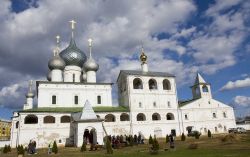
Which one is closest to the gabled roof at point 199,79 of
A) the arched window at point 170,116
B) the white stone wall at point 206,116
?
the white stone wall at point 206,116

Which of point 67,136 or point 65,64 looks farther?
point 65,64

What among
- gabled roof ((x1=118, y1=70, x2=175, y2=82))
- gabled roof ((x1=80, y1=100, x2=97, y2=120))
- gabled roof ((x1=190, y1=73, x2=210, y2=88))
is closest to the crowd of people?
gabled roof ((x1=80, y1=100, x2=97, y2=120))

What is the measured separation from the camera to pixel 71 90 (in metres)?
40.7

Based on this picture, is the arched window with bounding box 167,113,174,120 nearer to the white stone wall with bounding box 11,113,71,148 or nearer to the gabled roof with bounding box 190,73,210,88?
the gabled roof with bounding box 190,73,210,88

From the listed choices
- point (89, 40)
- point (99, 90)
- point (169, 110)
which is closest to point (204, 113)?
point (169, 110)

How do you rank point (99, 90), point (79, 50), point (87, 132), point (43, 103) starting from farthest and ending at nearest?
point (79, 50) → point (99, 90) → point (43, 103) → point (87, 132)

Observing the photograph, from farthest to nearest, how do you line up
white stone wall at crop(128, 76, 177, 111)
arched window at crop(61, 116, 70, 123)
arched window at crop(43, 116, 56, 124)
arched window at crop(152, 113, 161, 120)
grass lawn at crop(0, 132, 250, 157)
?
arched window at crop(152, 113, 161, 120) → white stone wall at crop(128, 76, 177, 111) → arched window at crop(43, 116, 56, 124) → arched window at crop(61, 116, 70, 123) → grass lawn at crop(0, 132, 250, 157)

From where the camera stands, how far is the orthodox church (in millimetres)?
35312

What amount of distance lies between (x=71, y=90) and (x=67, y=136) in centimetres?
819

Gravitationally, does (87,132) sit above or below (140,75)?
below

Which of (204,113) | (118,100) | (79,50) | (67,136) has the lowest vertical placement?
(67,136)

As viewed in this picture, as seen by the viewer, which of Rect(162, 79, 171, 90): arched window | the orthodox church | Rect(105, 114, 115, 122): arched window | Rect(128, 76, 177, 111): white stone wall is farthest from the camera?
Rect(162, 79, 171, 90): arched window

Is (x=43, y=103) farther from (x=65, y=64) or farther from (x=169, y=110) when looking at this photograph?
(x=169, y=110)

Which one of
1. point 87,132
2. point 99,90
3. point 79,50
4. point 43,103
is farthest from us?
point 79,50
